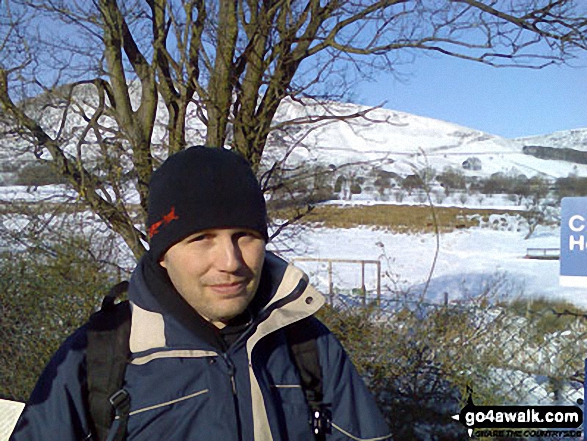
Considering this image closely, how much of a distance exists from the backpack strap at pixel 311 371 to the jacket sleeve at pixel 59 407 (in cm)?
48

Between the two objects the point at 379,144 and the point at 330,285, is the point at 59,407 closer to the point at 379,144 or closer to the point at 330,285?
the point at 379,144

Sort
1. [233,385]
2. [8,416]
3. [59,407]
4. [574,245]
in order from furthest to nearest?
[574,245] → [8,416] → [233,385] → [59,407]

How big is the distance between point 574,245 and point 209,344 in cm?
196

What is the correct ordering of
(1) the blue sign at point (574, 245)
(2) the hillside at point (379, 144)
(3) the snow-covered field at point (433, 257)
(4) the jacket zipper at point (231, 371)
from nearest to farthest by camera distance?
1. (4) the jacket zipper at point (231, 371)
2. (1) the blue sign at point (574, 245)
3. (2) the hillside at point (379, 144)
4. (3) the snow-covered field at point (433, 257)

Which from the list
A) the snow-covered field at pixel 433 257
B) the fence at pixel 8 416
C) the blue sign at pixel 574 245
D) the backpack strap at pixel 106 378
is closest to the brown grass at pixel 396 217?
the snow-covered field at pixel 433 257

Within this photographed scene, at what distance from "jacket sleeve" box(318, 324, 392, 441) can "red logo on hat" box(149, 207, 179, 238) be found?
0.46m

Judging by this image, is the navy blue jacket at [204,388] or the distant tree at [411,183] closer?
the navy blue jacket at [204,388]

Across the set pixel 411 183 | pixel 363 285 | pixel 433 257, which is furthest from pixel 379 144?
pixel 363 285

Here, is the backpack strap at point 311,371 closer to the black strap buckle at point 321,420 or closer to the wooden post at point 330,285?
the black strap buckle at point 321,420

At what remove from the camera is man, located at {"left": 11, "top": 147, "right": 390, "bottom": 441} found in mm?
1143

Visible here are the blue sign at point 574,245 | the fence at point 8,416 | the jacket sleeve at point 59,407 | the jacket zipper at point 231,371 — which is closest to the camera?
the jacket sleeve at point 59,407

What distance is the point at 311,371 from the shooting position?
1.33 metres

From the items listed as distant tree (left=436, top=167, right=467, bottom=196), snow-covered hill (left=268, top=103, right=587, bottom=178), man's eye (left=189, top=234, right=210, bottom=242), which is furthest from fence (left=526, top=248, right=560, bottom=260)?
man's eye (left=189, top=234, right=210, bottom=242)

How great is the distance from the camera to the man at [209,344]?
1143 mm
